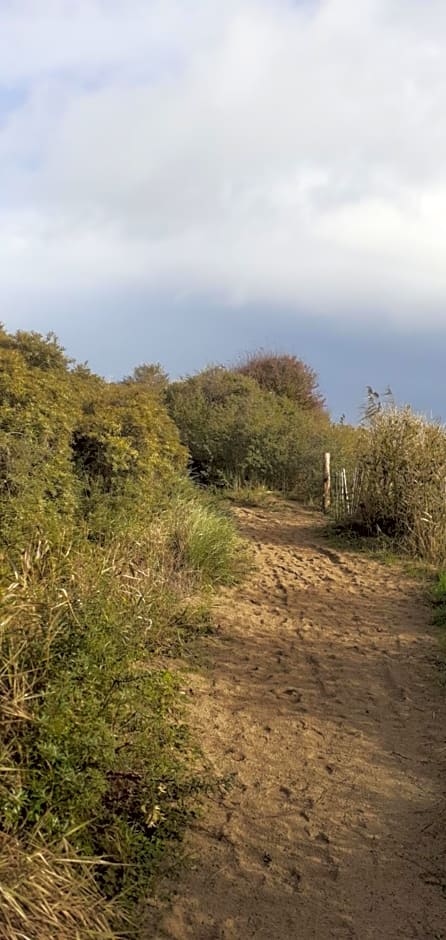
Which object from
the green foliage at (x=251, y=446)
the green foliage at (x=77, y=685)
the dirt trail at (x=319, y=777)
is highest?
the green foliage at (x=251, y=446)

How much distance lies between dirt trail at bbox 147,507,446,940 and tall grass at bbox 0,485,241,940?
0.27 metres

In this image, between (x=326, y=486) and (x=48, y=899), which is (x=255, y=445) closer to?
(x=326, y=486)

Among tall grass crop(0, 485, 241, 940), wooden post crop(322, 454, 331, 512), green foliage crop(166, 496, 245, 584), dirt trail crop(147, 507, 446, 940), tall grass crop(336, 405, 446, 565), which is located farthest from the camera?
wooden post crop(322, 454, 331, 512)

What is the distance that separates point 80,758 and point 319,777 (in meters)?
1.82

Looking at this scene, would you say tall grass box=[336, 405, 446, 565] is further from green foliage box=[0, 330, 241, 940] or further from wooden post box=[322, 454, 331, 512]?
green foliage box=[0, 330, 241, 940]

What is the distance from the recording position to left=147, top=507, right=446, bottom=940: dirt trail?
3.56 m

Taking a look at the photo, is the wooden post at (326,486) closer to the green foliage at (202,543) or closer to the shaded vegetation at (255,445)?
the shaded vegetation at (255,445)

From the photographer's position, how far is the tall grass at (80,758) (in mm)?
3090

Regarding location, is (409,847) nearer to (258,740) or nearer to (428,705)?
(258,740)

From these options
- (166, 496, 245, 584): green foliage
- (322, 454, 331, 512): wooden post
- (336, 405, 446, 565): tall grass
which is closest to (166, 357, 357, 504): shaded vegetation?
(322, 454, 331, 512): wooden post

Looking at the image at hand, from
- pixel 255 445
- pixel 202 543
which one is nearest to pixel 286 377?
pixel 255 445

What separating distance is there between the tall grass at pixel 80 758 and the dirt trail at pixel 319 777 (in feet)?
0.90

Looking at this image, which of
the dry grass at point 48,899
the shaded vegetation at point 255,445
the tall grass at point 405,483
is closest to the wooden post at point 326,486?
the shaded vegetation at point 255,445

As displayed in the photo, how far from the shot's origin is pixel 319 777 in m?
4.83
